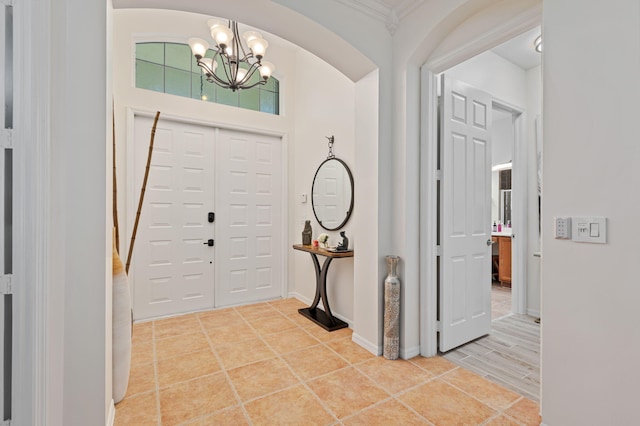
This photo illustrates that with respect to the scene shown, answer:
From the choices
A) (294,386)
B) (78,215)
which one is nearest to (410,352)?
(294,386)

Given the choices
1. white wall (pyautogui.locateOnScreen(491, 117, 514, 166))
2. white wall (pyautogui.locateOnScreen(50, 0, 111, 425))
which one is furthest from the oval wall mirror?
white wall (pyautogui.locateOnScreen(491, 117, 514, 166))

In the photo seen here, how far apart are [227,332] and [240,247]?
115 centimetres

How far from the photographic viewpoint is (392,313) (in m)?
2.37

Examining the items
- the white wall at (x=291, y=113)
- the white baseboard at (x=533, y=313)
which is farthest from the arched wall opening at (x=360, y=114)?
the white baseboard at (x=533, y=313)

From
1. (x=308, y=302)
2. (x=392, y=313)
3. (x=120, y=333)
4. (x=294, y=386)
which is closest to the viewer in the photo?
(x=120, y=333)

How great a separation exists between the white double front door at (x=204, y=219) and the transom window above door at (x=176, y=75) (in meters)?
0.38

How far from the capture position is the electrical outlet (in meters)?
1.46

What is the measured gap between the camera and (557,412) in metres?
1.50

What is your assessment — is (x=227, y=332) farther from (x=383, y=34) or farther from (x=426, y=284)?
(x=383, y=34)

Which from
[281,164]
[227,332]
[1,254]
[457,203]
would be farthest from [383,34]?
[227,332]

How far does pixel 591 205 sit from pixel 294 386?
2004 millimetres

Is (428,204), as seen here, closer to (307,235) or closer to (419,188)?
(419,188)

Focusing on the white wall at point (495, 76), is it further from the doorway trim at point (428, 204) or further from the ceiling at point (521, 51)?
the doorway trim at point (428, 204)

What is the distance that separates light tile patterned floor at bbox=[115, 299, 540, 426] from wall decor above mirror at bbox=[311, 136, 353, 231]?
1211 millimetres
